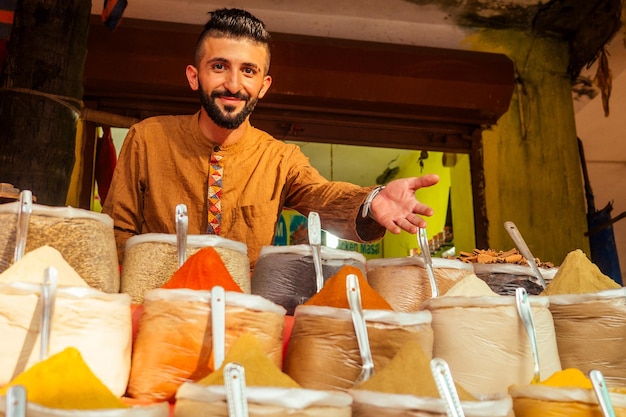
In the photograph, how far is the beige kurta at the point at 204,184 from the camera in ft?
5.16

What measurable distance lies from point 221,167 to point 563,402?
116 cm

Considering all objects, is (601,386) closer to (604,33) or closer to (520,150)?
(520,150)

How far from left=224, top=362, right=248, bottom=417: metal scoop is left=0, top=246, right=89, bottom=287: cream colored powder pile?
10.1 inches

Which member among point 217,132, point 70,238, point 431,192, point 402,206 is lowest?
point 70,238

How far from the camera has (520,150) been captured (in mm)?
3324

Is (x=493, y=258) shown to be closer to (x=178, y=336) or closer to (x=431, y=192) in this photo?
(x=178, y=336)

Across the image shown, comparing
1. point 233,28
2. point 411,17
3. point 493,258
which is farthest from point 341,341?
point 411,17

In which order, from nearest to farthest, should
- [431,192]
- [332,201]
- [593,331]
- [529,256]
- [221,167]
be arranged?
[593,331]
[529,256]
[332,201]
[221,167]
[431,192]

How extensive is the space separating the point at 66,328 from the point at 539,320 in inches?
25.0

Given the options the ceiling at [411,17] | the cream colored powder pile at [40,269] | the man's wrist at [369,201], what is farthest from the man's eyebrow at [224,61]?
the ceiling at [411,17]

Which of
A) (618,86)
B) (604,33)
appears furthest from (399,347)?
(618,86)

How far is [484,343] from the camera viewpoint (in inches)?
34.4

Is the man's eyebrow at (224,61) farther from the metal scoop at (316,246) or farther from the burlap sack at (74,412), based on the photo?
the burlap sack at (74,412)

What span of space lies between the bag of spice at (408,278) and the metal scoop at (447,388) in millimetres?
328
